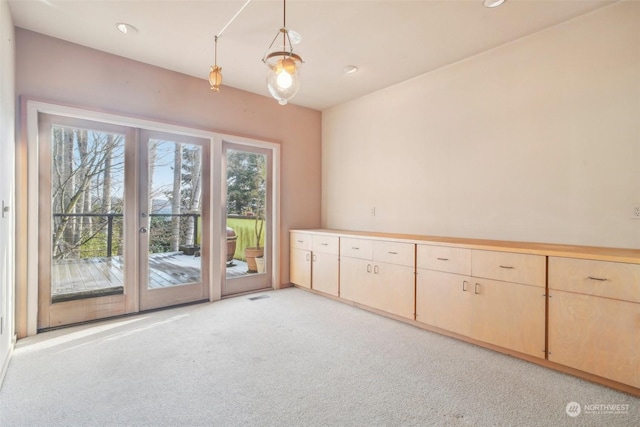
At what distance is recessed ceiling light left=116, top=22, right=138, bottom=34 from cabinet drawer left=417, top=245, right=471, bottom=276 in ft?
11.1

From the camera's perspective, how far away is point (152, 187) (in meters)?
3.61

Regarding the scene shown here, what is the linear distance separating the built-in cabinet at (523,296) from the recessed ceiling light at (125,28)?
3070 mm

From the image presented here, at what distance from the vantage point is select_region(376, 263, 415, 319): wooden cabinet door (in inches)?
126

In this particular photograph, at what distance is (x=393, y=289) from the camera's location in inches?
132

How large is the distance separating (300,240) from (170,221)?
176 cm

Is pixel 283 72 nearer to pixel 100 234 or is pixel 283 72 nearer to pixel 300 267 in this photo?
pixel 100 234

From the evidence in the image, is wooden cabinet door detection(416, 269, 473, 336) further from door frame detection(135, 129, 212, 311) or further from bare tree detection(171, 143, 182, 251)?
bare tree detection(171, 143, 182, 251)

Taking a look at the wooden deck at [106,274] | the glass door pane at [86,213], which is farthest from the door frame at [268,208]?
the glass door pane at [86,213]

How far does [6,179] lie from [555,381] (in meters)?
4.35

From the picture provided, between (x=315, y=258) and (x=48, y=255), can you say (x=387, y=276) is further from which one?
(x=48, y=255)

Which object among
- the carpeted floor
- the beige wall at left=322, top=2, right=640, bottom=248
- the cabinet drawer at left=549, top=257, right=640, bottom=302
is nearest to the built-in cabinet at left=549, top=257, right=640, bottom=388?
the cabinet drawer at left=549, top=257, right=640, bottom=302

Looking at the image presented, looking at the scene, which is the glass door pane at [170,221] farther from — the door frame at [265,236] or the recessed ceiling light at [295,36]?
the recessed ceiling light at [295,36]

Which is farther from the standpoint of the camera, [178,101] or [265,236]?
[265,236]

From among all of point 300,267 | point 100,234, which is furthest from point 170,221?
point 300,267
